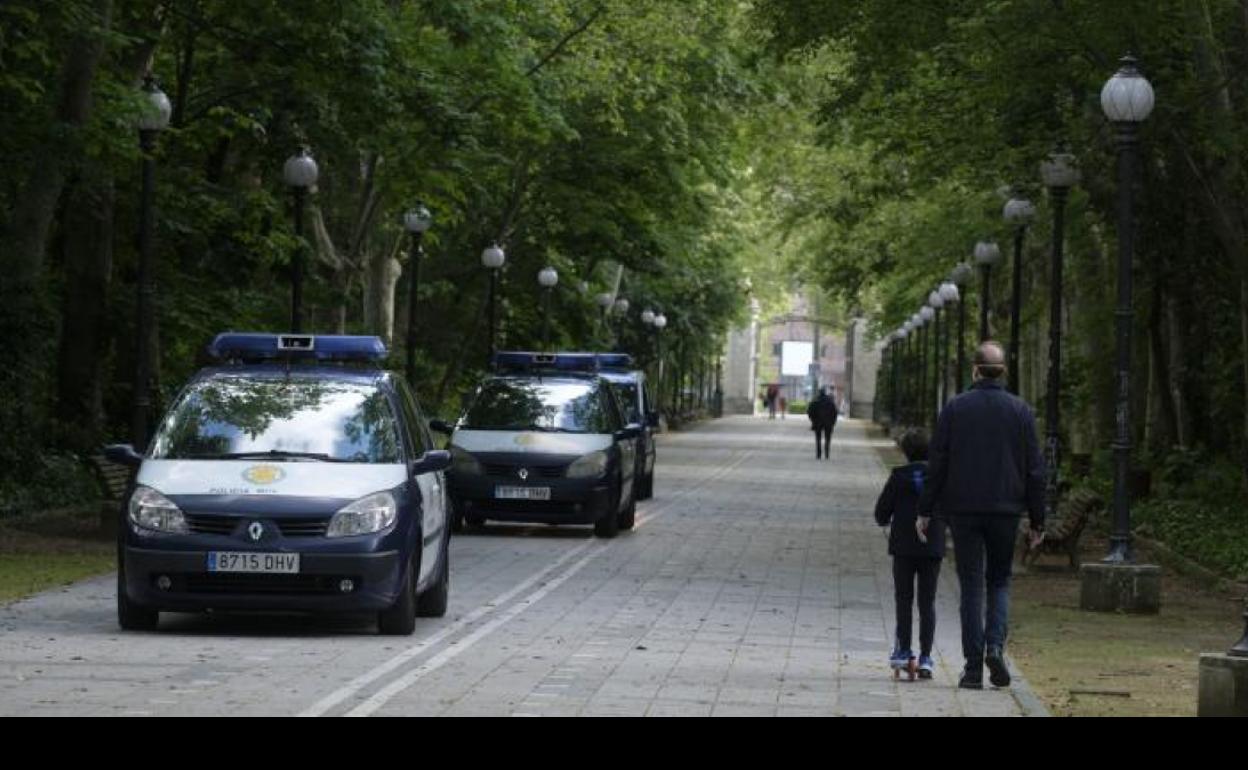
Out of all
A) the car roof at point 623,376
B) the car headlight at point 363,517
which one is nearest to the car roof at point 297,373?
the car headlight at point 363,517

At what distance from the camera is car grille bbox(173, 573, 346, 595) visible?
16.6 m

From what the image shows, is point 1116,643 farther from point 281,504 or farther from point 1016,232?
point 1016,232

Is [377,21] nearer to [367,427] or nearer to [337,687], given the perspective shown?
[367,427]

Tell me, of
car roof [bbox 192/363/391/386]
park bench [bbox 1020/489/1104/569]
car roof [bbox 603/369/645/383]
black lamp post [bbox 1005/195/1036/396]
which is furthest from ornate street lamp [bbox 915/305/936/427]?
car roof [bbox 192/363/391/386]

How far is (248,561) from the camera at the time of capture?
16562mm

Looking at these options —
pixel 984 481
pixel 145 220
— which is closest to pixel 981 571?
pixel 984 481

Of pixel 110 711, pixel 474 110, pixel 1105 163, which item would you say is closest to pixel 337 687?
pixel 110 711

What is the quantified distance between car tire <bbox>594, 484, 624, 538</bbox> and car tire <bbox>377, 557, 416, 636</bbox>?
1211cm

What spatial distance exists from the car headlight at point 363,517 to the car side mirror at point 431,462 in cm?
63

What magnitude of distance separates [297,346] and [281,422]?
1.00 metres

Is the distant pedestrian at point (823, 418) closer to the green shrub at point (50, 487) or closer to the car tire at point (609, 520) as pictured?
the green shrub at point (50, 487)

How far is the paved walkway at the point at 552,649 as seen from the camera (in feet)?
43.7

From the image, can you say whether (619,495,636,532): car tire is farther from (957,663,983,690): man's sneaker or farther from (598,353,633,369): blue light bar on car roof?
(957,663,983,690): man's sneaker

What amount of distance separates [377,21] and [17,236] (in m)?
4.62
